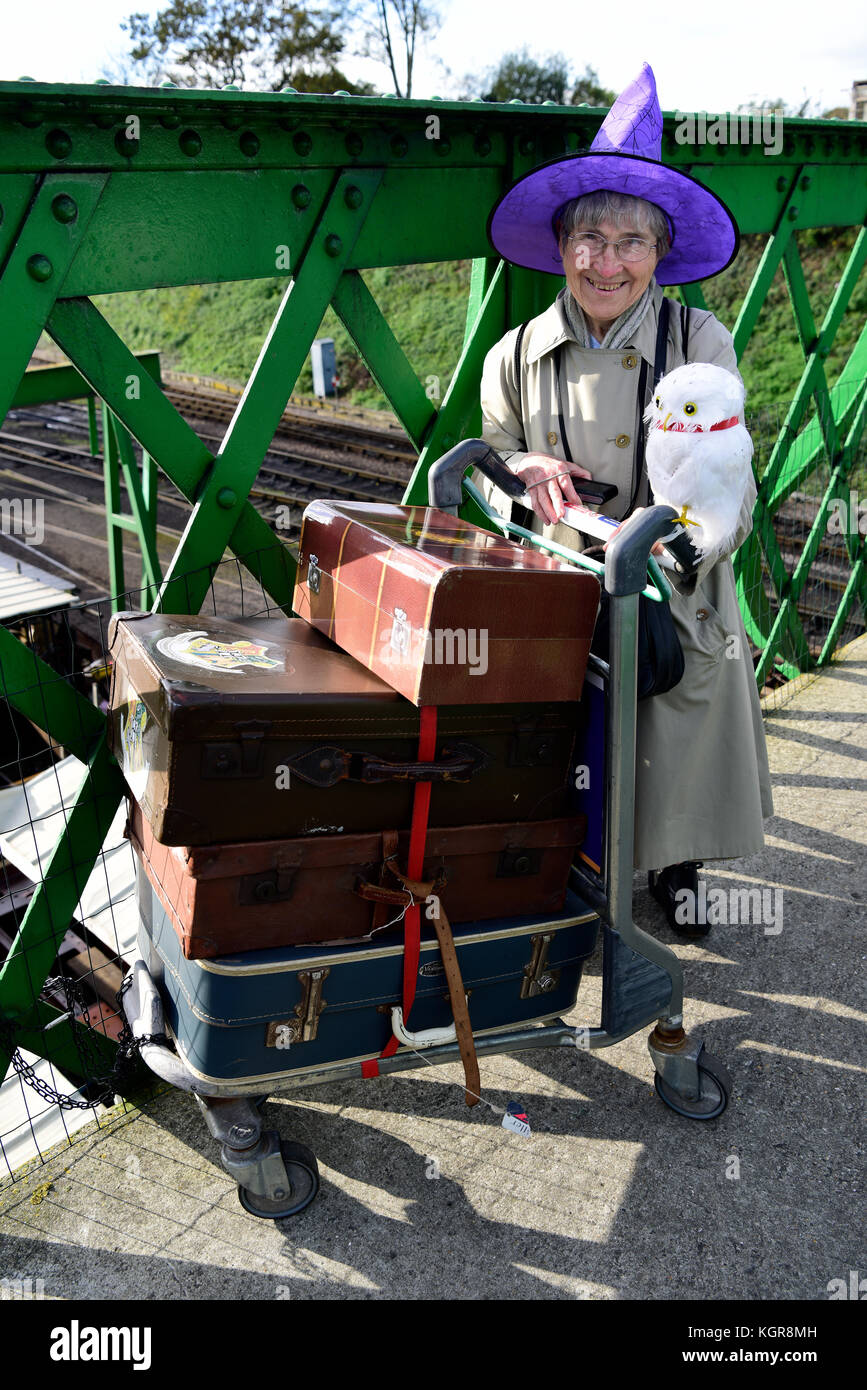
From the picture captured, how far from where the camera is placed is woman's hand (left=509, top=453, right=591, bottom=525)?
268cm

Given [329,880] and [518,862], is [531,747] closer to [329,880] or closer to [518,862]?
[518,862]

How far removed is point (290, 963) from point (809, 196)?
4.18 meters

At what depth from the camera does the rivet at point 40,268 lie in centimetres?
236

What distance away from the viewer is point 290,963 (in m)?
2.29

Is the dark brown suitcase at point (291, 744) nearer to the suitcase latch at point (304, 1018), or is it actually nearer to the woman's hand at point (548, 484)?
the suitcase latch at point (304, 1018)

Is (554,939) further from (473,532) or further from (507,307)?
(507,307)

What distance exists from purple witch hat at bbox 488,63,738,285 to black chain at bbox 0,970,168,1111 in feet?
7.73

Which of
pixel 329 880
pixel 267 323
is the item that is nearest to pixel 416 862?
pixel 329 880

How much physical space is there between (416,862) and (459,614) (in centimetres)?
60

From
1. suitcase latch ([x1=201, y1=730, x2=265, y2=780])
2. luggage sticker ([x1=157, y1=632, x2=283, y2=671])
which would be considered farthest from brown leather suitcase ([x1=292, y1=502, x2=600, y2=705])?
suitcase latch ([x1=201, y1=730, x2=265, y2=780])

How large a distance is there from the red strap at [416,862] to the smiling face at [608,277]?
4.00 feet

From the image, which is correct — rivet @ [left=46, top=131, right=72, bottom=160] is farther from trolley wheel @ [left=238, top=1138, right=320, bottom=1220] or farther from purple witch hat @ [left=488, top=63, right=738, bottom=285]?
trolley wheel @ [left=238, top=1138, right=320, bottom=1220]
